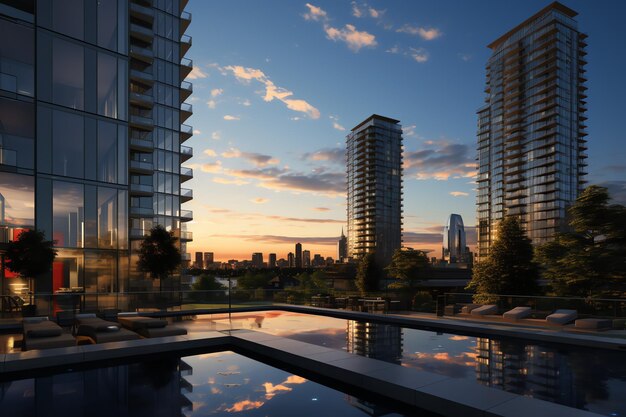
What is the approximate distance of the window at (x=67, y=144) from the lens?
950 inches

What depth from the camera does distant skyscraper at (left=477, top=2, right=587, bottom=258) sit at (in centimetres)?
8500

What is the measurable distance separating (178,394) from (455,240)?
17245 centimetres

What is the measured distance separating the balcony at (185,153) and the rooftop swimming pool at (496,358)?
41.5 meters

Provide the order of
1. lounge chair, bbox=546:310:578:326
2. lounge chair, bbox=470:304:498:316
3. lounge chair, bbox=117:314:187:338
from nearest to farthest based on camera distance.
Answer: lounge chair, bbox=117:314:187:338 < lounge chair, bbox=546:310:578:326 < lounge chair, bbox=470:304:498:316

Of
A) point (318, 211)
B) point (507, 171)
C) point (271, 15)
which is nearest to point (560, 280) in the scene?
point (271, 15)

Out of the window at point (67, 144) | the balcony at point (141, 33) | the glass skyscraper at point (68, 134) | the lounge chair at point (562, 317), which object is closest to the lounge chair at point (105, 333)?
the glass skyscraper at point (68, 134)

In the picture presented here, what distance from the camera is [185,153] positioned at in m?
54.5

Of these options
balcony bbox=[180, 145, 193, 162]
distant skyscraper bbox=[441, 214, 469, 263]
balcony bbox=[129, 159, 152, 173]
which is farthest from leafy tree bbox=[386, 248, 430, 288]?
distant skyscraper bbox=[441, 214, 469, 263]

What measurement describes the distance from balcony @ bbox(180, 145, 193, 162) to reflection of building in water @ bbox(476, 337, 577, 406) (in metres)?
49.0

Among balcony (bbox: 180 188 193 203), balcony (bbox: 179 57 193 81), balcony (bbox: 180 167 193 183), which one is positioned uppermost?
balcony (bbox: 179 57 193 81)

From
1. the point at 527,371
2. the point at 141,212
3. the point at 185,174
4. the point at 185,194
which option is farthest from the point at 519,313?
the point at 185,174

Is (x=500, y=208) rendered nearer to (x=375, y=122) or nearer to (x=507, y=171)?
(x=507, y=171)

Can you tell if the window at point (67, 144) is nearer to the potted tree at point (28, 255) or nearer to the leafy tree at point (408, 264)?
the potted tree at point (28, 255)

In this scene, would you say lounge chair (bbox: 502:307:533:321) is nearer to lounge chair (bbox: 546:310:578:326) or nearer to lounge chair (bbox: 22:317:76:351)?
lounge chair (bbox: 546:310:578:326)
